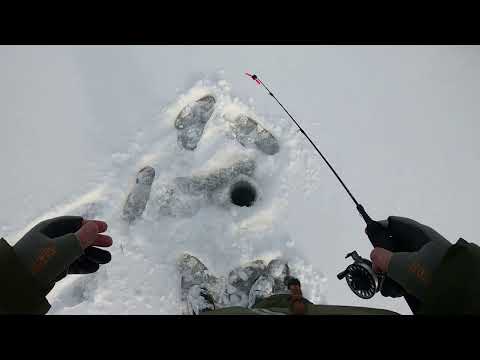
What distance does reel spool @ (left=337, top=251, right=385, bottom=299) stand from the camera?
1.46 m

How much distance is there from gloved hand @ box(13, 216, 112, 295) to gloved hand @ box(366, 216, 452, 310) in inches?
51.4

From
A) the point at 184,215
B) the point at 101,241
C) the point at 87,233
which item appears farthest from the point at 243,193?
the point at 87,233

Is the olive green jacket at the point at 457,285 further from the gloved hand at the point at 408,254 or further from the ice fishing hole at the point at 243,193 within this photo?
the ice fishing hole at the point at 243,193

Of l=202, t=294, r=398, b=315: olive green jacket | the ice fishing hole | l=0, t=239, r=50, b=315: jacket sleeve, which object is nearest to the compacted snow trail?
the ice fishing hole

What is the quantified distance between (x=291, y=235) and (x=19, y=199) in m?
2.21

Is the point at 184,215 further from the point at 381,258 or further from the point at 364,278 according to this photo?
the point at 381,258

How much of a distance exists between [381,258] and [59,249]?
135 cm

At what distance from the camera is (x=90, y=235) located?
147 centimetres

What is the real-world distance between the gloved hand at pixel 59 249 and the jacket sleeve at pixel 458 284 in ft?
4.56

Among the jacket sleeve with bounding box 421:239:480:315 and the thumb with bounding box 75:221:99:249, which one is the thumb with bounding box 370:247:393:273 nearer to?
the jacket sleeve with bounding box 421:239:480:315

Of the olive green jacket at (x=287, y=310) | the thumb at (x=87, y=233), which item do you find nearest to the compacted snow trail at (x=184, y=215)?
the olive green jacket at (x=287, y=310)

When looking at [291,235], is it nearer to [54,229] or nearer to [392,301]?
[392,301]
